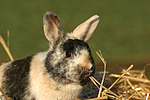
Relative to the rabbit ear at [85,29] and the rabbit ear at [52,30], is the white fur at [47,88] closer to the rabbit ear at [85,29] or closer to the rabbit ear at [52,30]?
the rabbit ear at [52,30]

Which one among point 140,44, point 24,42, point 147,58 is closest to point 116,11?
point 140,44

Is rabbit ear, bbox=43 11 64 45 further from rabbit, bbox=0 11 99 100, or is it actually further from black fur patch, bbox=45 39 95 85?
black fur patch, bbox=45 39 95 85

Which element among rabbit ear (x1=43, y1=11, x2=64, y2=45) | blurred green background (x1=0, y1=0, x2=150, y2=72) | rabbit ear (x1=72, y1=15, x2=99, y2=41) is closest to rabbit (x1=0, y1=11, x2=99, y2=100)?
rabbit ear (x1=43, y1=11, x2=64, y2=45)

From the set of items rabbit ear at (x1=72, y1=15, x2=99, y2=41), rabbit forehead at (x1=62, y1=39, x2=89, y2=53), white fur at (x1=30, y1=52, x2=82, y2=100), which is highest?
rabbit ear at (x1=72, y1=15, x2=99, y2=41)

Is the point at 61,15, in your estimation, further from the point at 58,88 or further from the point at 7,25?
the point at 58,88

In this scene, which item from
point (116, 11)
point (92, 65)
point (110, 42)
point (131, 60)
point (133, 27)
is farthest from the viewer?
point (116, 11)

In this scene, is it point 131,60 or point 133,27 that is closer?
point 131,60

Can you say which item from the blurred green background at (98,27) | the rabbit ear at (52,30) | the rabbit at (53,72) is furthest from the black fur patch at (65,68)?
the blurred green background at (98,27)
